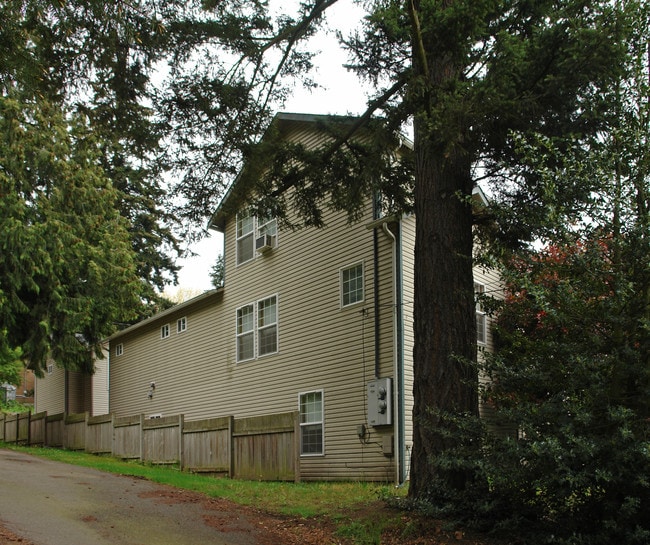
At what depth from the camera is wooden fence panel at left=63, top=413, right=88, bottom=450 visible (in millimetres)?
22812

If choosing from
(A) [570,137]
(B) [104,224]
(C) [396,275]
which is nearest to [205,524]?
(A) [570,137]

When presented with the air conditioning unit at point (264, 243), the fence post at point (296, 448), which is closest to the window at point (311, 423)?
the fence post at point (296, 448)

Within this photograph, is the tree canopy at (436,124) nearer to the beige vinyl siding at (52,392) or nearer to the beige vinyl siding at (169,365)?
the beige vinyl siding at (169,365)

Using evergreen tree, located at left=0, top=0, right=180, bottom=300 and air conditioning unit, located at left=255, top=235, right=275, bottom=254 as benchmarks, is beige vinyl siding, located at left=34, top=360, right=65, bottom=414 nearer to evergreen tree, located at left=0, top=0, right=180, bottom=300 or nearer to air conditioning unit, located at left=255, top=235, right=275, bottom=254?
air conditioning unit, located at left=255, top=235, right=275, bottom=254

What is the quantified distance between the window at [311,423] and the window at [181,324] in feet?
21.7

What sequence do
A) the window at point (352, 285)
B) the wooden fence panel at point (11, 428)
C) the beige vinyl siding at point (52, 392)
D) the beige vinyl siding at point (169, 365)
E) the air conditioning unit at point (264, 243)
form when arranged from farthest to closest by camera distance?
1. the beige vinyl siding at point (52, 392)
2. the wooden fence panel at point (11, 428)
3. the beige vinyl siding at point (169, 365)
4. the air conditioning unit at point (264, 243)
5. the window at point (352, 285)

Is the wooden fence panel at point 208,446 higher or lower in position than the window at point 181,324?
lower

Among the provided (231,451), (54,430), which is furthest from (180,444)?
(54,430)

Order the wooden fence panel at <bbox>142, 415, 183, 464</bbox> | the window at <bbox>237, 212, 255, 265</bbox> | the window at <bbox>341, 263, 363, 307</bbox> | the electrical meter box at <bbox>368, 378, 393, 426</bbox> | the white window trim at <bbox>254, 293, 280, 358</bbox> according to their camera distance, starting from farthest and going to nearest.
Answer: the window at <bbox>237, 212, 255, 265</bbox>
the white window trim at <bbox>254, 293, 280, 358</bbox>
the wooden fence panel at <bbox>142, 415, 183, 464</bbox>
the window at <bbox>341, 263, 363, 307</bbox>
the electrical meter box at <bbox>368, 378, 393, 426</bbox>

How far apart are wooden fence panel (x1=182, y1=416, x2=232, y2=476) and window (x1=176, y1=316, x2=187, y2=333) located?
16.8ft

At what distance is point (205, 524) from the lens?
888 centimetres

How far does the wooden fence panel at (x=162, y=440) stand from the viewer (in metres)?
17.6

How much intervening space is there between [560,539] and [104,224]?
19.3 metres

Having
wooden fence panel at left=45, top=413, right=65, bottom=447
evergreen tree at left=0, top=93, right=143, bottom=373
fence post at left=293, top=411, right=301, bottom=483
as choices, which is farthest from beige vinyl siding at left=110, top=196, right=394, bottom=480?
wooden fence panel at left=45, top=413, right=65, bottom=447
